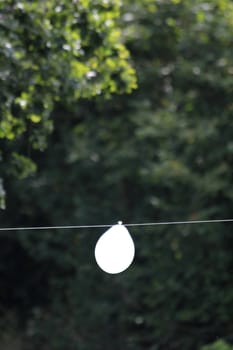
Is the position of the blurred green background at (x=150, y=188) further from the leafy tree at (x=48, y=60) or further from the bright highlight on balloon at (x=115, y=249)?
the bright highlight on balloon at (x=115, y=249)

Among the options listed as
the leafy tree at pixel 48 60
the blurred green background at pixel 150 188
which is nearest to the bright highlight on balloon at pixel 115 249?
the leafy tree at pixel 48 60

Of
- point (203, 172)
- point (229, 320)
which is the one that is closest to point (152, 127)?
point (203, 172)

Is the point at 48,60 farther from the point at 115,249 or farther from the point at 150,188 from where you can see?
the point at 150,188

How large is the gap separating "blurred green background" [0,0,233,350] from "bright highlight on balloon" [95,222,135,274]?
103 inches

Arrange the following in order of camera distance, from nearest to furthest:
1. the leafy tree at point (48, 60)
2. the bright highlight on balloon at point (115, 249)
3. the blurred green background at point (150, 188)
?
the bright highlight on balloon at point (115, 249), the leafy tree at point (48, 60), the blurred green background at point (150, 188)

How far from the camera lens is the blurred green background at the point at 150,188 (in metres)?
7.01

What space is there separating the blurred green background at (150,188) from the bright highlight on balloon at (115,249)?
2.62 meters

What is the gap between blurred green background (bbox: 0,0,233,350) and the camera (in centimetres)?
701

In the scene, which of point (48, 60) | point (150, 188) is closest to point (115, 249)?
point (48, 60)

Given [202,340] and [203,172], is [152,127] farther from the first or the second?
[202,340]

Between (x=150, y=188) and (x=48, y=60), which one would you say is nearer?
(x=48, y=60)

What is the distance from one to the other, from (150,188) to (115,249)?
13.1ft

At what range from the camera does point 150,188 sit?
7.54m

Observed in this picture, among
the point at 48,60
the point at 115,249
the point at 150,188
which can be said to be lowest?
the point at 115,249
